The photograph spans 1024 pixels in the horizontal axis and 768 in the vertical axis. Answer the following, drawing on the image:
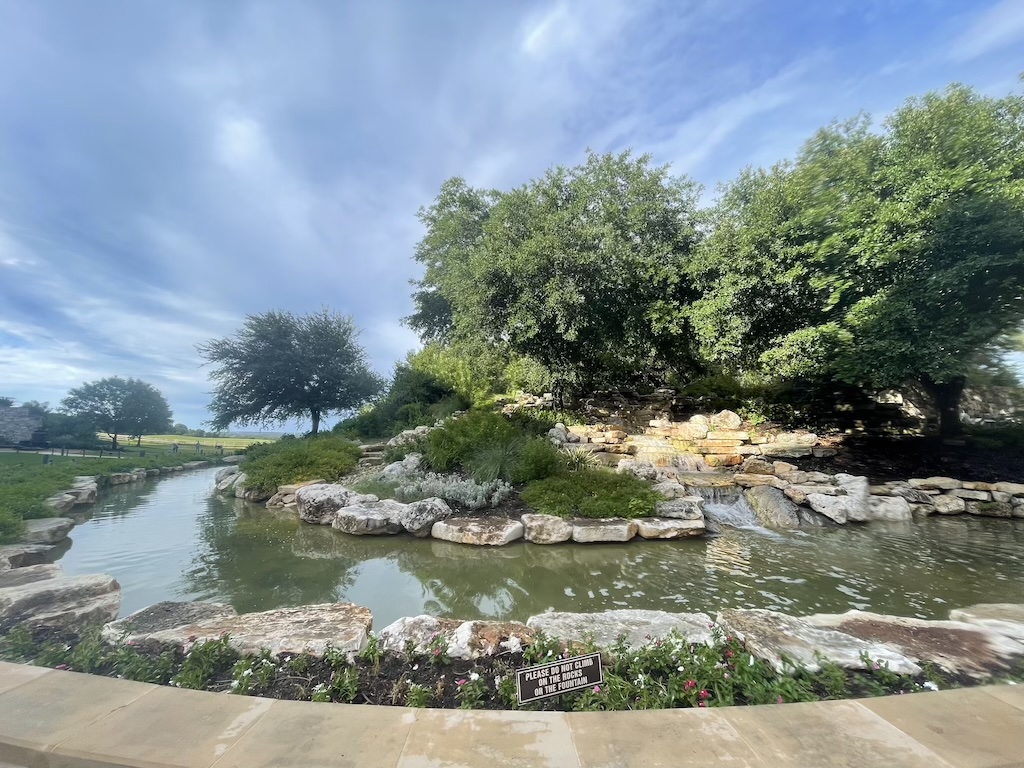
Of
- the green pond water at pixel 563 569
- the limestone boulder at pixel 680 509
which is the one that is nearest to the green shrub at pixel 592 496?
the limestone boulder at pixel 680 509

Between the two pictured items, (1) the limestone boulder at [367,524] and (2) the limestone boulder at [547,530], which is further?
(1) the limestone boulder at [367,524]

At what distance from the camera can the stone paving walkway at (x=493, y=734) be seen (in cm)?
154

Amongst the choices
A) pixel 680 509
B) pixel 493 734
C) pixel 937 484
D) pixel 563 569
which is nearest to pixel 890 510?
pixel 937 484

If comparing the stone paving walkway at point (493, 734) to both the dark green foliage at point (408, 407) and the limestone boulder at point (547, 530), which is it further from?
the dark green foliage at point (408, 407)

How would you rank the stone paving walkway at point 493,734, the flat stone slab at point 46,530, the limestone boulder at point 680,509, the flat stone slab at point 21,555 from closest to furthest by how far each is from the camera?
the stone paving walkway at point 493,734 < the flat stone slab at point 21,555 < the flat stone slab at point 46,530 < the limestone boulder at point 680,509

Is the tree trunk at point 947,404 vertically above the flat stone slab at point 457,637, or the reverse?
the tree trunk at point 947,404

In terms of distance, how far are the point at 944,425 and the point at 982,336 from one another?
3.53 metres

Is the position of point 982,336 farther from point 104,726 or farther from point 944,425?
point 104,726

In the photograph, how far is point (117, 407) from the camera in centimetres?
2500

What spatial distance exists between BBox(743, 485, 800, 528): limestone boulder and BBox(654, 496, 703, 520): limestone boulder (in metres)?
1.27

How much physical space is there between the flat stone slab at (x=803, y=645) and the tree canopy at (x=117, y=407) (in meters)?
29.1

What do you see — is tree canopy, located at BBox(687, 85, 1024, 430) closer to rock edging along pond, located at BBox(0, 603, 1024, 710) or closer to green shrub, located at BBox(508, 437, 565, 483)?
green shrub, located at BBox(508, 437, 565, 483)

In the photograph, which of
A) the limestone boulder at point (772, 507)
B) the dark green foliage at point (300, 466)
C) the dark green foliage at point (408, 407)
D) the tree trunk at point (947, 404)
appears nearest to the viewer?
the limestone boulder at point (772, 507)

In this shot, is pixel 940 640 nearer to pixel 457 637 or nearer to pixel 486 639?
pixel 486 639
